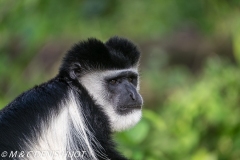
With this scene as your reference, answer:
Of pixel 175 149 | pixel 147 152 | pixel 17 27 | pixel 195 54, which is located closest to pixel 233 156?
pixel 175 149

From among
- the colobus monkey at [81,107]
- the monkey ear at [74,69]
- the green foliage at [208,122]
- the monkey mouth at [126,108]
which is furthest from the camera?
the green foliage at [208,122]

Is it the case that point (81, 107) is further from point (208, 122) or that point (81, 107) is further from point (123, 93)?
point (208, 122)

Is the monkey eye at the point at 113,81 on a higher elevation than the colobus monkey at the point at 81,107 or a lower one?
higher

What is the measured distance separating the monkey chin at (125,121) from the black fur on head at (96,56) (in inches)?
11.0

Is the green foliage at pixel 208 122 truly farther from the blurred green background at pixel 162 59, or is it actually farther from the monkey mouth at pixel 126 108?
the monkey mouth at pixel 126 108

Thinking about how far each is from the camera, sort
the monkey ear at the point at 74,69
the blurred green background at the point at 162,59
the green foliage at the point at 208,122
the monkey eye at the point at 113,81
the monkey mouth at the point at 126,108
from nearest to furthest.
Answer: the monkey ear at the point at 74,69, the monkey mouth at the point at 126,108, the monkey eye at the point at 113,81, the green foliage at the point at 208,122, the blurred green background at the point at 162,59

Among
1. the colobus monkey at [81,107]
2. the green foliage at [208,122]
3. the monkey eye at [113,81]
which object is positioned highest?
the green foliage at [208,122]

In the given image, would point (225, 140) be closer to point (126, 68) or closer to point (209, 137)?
point (209, 137)

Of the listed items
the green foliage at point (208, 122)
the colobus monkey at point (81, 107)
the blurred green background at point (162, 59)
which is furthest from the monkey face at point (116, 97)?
the green foliage at point (208, 122)

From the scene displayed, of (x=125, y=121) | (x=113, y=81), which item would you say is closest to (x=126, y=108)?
(x=125, y=121)

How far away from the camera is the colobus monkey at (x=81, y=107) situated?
2.58 meters

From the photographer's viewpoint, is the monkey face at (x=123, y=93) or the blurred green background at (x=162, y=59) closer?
the monkey face at (x=123, y=93)

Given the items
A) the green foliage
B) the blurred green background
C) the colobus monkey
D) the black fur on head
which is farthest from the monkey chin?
the green foliage

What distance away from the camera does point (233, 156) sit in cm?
411
